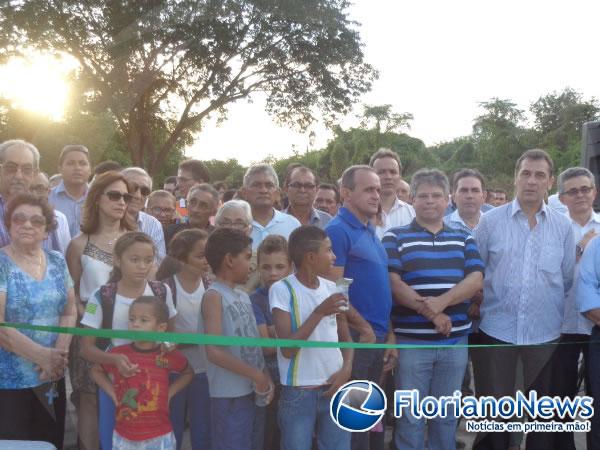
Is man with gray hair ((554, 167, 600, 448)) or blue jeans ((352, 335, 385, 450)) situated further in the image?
man with gray hair ((554, 167, 600, 448))

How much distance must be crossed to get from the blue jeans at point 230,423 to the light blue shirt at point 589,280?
1.56 meters

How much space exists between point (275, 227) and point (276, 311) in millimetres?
1208

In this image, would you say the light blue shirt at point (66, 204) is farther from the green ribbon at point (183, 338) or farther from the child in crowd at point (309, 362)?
the child in crowd at point (309, 362)

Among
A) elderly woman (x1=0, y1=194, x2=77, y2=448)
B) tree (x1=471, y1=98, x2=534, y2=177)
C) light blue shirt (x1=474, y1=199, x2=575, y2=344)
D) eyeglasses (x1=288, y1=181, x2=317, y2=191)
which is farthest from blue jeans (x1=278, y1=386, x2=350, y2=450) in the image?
tree (x1=471, y1=98, x2=534, y2=177)

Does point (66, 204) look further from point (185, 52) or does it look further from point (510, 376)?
point (510, 376)

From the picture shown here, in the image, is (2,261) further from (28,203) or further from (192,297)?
(192,297)

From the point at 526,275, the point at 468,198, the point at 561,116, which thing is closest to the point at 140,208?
the point at 526,275

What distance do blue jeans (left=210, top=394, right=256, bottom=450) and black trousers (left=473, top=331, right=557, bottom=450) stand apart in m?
0.91

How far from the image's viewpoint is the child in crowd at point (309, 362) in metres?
2.05

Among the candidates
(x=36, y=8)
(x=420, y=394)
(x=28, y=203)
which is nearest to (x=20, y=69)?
(x=36, y=8)

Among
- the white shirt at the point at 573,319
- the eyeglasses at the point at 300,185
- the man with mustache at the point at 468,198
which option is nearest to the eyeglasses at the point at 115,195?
the eyeglasses at the point at 300,185

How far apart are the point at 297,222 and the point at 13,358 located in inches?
64.6

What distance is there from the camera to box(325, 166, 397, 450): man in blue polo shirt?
2.51 metres

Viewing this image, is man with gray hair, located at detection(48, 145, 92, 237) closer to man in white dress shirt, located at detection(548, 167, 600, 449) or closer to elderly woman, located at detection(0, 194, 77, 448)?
elderly woman, located at detection(0, 194, 77, 448)
